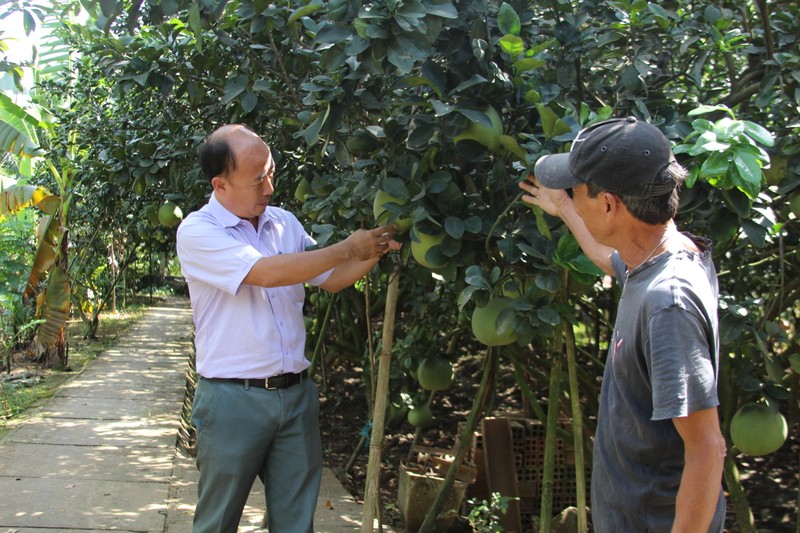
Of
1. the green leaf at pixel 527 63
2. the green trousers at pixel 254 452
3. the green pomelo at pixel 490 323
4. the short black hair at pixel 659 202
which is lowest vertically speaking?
the green trousers at pixel 254 452

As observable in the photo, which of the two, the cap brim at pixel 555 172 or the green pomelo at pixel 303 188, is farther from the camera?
the green pomelo at pixel 303 188

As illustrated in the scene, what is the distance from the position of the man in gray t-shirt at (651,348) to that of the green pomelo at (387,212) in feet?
1.96

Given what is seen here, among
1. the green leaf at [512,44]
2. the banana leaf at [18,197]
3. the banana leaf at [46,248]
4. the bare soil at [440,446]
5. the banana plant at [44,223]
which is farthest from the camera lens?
the banana leaf at [18,197]

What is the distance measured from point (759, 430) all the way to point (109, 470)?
364 cm

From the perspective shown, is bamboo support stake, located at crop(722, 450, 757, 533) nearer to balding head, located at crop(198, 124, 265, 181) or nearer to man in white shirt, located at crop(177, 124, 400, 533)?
man in white shirt, located at crop(177, 124, 400, 533)

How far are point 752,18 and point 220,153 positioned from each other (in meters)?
2.43

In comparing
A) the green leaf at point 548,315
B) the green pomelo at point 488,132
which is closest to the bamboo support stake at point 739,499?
the green leaf at point 548,315

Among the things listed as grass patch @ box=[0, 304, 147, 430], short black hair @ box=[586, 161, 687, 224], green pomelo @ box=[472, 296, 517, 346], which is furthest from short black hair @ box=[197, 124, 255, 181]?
grass patch @ box=[0, 304, 147, 430]

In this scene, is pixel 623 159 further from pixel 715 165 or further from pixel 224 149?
pixel 224 149

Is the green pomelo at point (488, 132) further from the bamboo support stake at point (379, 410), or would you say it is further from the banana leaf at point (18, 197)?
the banana leaf at point (18, 197)

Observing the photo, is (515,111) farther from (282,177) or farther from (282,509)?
(282,177)

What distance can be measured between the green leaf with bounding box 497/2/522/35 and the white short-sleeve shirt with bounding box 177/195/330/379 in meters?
1.00

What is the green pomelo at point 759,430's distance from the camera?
10.2ft

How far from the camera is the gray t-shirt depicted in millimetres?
1505
